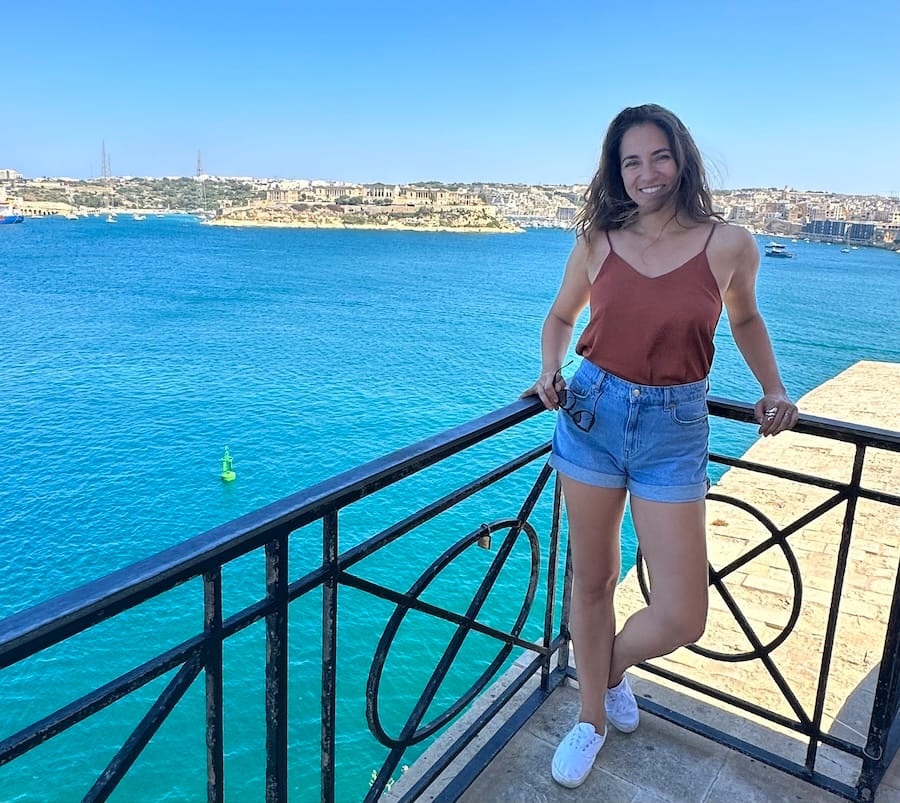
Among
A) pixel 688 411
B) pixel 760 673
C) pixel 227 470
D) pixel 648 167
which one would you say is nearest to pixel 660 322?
pixel 688 411

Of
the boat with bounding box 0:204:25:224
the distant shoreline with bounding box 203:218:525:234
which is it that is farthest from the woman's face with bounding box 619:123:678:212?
the boat with bounding box 0:204:25:224

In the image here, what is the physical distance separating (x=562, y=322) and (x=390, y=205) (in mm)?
141010

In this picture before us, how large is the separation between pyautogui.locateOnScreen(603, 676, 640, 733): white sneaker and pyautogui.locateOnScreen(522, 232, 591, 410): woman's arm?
976 mm

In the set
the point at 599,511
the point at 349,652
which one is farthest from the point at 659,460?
the point at 349,652

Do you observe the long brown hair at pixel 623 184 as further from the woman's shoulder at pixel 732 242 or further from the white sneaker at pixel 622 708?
the white sneaker at pixel 622 708

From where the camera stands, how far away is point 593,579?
1.91 m

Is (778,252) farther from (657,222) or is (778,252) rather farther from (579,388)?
(579,388)

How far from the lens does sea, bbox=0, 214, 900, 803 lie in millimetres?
8133

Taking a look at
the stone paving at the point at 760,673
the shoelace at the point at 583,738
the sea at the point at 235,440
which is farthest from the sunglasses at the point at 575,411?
the sea at the point at 235,440

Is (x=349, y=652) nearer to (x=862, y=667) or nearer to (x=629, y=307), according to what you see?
(x=862, y=667)

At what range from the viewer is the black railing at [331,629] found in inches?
36.4

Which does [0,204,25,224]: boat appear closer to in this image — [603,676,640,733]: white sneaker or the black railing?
the black railing

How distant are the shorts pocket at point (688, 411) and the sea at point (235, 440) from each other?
21.4 feet

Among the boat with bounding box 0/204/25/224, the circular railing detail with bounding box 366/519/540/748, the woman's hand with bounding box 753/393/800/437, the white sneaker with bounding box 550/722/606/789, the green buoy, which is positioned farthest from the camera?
the boat with bounding box 0/204/25/224
